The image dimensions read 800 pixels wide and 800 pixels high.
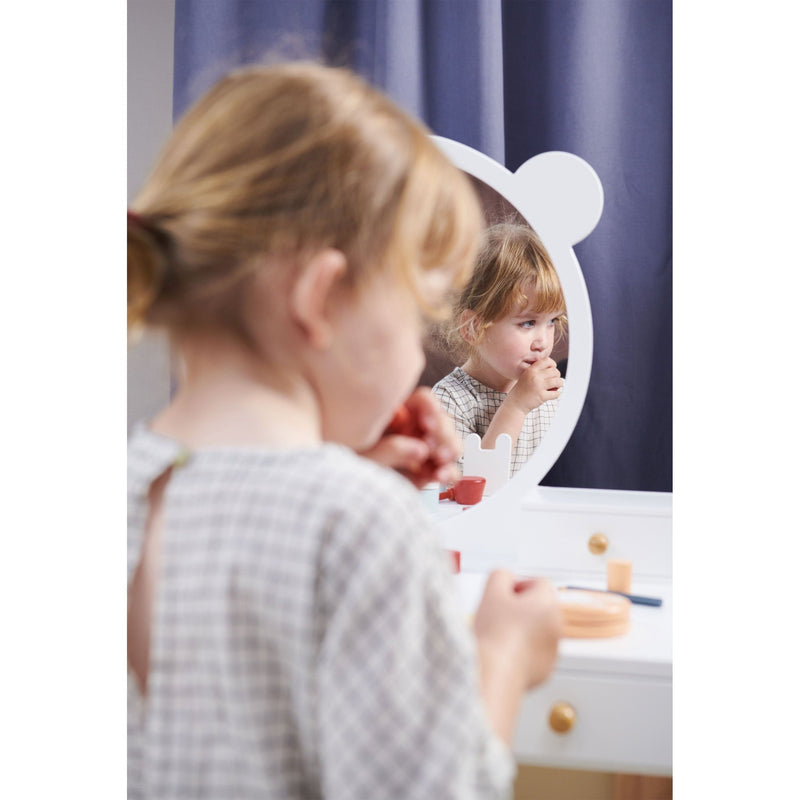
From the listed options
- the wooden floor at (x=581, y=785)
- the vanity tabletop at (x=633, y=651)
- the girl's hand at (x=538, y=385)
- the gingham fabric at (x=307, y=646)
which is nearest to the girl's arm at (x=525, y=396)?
the girl's hand at (x=538, y=385)

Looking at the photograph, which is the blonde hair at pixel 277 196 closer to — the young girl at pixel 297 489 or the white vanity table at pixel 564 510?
the young girl at pixel 297 489

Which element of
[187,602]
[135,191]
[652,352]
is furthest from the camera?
[652,352]

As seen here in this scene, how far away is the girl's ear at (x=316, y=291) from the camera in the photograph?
51 cm

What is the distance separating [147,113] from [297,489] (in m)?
0.72

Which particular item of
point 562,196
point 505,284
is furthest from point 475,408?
point 562,196

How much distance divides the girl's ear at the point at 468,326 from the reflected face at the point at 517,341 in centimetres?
1

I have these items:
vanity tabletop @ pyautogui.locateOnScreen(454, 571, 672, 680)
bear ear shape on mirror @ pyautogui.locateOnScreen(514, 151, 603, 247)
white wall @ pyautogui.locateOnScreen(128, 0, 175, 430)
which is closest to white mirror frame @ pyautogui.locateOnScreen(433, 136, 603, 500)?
bear ear shape on mirror @ pyautogui.locateOnScreen(514, 151, 603, 247)

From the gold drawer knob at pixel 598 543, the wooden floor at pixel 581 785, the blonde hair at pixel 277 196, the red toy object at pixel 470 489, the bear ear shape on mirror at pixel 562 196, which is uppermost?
the bear ear shape on mirror at pixel 562 196

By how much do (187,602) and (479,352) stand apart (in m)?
0.63

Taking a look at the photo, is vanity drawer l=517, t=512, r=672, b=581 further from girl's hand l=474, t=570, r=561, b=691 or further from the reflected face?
girl's hand l=474, t=570, r=561, b=691
